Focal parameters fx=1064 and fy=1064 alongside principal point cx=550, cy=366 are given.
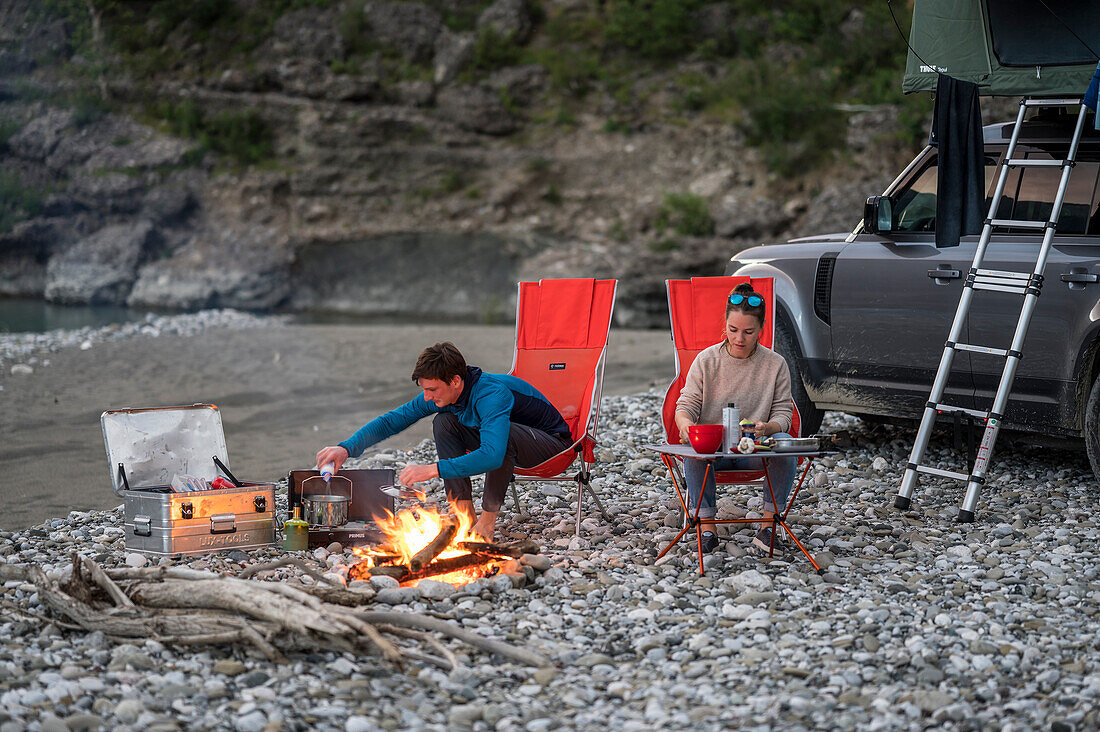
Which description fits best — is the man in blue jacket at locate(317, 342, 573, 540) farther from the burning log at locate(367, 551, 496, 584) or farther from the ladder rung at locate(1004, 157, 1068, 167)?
the ladder rung at locate(1004, 157, 1068, 167)

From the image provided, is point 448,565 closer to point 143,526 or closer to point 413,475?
point 413,475

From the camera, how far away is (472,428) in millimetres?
5152

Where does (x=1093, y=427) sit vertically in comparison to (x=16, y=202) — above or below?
below

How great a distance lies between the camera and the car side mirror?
6770 mm

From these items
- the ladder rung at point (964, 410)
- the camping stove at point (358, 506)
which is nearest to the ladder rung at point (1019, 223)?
the ladder rung at point (964, 410)

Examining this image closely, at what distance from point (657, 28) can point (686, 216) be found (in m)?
7.53

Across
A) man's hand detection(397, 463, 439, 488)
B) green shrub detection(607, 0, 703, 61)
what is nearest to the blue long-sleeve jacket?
man's hand detection(397, 463, 439, 488)

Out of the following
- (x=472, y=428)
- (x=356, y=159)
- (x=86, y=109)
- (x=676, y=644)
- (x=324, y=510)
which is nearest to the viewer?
(x=676, y=644)

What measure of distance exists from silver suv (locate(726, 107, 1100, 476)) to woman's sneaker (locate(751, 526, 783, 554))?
6.25ft

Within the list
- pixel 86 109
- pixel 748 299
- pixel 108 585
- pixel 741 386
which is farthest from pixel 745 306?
pixel 86 109

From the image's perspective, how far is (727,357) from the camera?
5234 millimetres

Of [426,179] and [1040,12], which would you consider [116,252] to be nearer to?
[426,179]

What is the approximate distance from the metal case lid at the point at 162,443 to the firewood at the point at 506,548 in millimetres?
1525

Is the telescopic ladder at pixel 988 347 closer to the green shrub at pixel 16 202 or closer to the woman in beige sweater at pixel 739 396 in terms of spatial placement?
the woman in beige sweater at pixel 739 396
